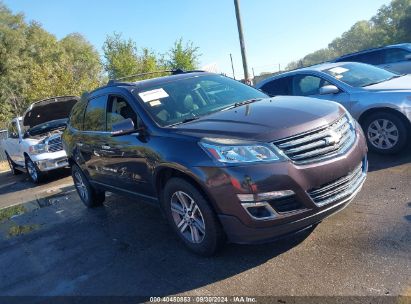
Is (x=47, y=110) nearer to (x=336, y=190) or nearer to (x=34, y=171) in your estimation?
(x=34, y=171)

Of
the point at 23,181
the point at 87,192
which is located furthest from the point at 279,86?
the point at 23,181

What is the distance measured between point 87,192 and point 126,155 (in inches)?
85.2

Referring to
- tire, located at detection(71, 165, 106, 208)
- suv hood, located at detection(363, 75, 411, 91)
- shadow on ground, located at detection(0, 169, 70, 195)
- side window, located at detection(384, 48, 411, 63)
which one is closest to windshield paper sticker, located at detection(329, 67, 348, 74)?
suv hood, located at detection(363, 75, 411, 91)

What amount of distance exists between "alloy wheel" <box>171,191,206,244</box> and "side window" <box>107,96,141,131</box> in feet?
3.24

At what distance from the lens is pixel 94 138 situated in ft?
18.1

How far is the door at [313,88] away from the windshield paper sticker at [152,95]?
324 centimetres

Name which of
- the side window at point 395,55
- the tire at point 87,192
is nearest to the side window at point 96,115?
the tire at point 87,192

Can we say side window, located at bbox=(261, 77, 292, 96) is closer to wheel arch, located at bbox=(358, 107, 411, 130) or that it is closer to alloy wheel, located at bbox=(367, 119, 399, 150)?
wheel arch, located at bbox=(358, 107, 411, 130)

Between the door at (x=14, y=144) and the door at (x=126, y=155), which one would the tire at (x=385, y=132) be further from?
the door at (x=14, y=144)

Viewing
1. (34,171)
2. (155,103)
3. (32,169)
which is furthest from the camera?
(32,169)

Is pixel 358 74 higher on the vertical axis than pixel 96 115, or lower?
lower

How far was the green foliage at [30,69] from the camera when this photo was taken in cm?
2394

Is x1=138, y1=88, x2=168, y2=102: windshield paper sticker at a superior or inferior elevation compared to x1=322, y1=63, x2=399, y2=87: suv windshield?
superior

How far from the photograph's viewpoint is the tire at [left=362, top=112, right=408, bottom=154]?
5926 mm
